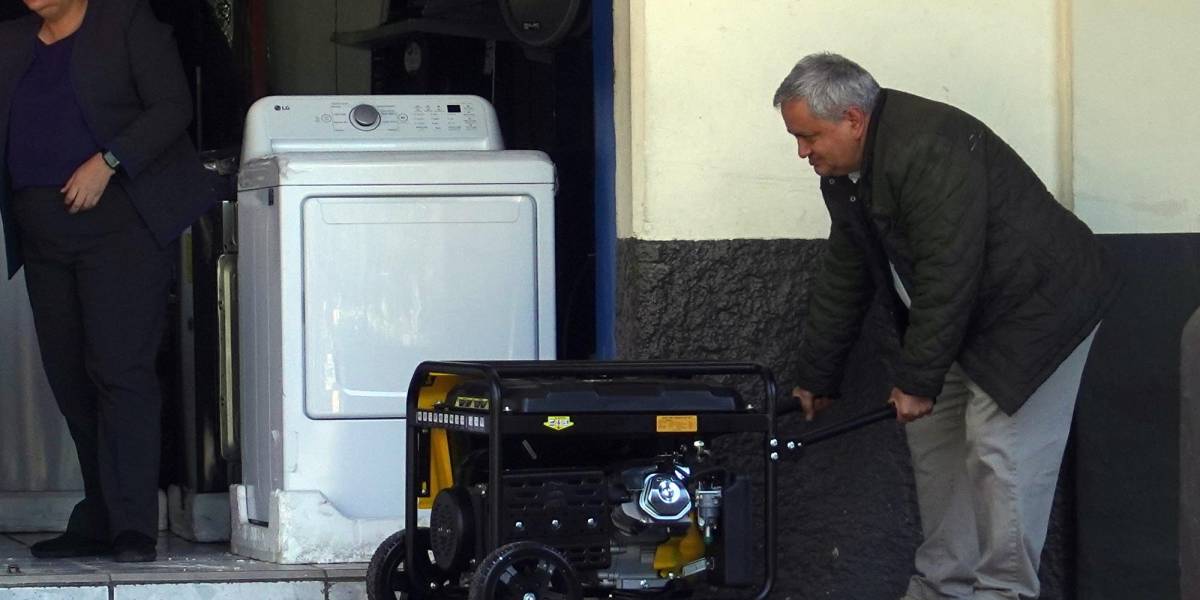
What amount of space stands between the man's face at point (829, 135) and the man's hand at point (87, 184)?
191 cm

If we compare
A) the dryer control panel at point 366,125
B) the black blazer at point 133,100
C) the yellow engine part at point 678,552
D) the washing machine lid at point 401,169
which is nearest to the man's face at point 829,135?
the yellow engine part at point 678,552

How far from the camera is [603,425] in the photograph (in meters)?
3.75

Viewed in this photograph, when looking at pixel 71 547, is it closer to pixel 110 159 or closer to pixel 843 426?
pixel 110 159

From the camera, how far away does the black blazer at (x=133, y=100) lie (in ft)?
15.9

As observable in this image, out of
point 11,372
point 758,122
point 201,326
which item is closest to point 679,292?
point 758,122

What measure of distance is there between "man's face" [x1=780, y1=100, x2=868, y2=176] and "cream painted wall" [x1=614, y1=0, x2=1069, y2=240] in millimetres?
589

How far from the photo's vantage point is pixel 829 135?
4043 millimetres

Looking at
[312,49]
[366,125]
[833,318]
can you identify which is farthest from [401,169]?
[312,49]

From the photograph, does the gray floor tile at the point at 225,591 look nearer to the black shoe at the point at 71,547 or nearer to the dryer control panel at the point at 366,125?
the black shoe at the point at 71,547

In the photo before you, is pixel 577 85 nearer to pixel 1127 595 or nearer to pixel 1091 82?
pixel 1091 82

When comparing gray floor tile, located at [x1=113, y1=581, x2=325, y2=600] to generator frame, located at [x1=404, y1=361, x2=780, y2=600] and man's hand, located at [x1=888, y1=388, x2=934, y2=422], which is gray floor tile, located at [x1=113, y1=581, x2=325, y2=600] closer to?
generator frame, located at [x1=404, y1=361, x2=780, y2=600]

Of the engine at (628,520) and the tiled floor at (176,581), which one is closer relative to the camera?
the engine at (628,520)

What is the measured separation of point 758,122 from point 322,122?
1334 millimetres

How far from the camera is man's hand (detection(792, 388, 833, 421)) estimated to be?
439cm
